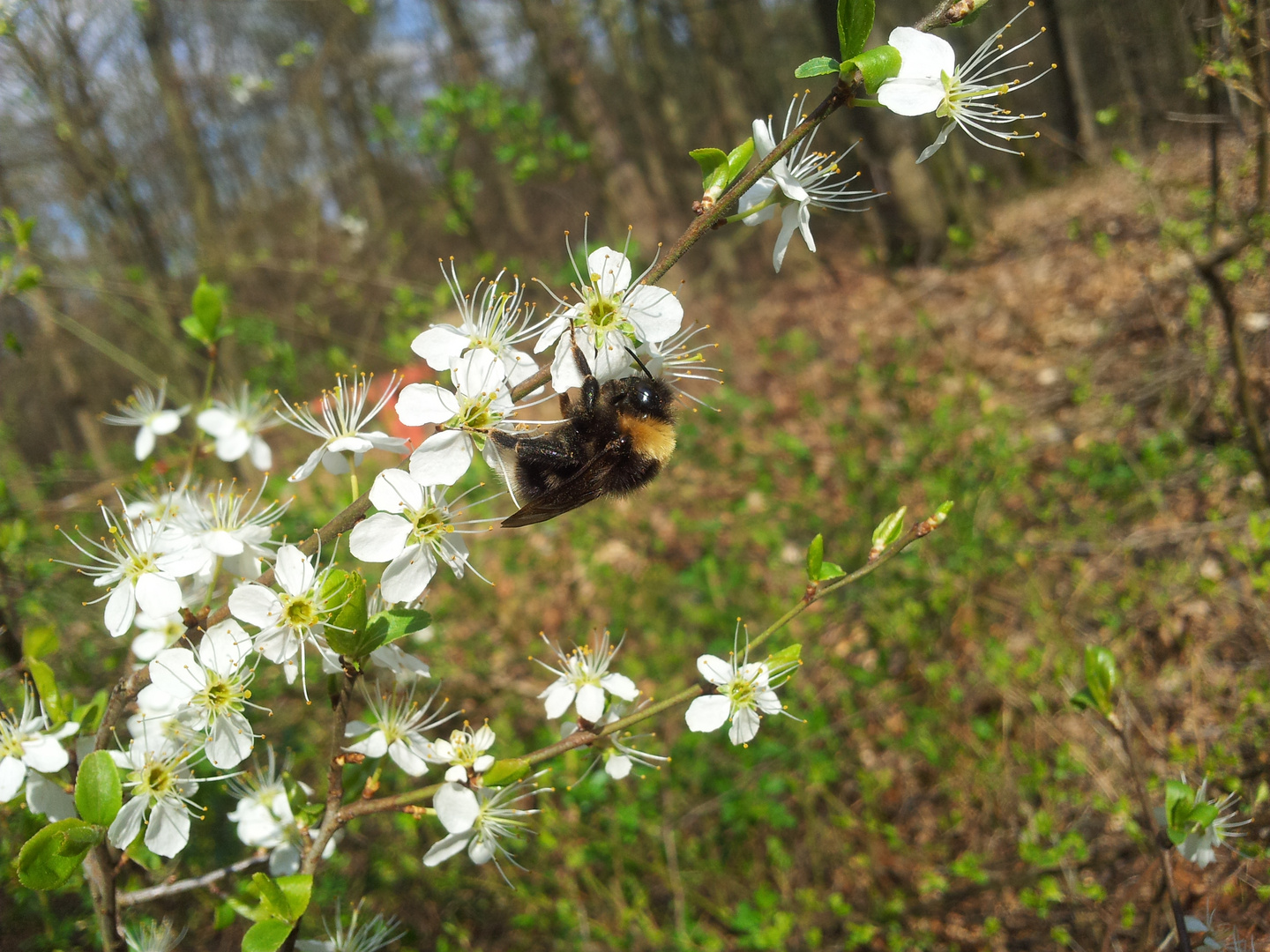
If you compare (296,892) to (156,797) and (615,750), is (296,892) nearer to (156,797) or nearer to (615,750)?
(156,797)

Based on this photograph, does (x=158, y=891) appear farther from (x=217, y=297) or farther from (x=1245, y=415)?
(x=1245, y=415)

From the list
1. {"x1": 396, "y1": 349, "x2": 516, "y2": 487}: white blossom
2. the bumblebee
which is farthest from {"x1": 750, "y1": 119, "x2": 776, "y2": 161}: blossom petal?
{"x1": 396, "y1": 349, "x2": 516, "y2": 487}: white blossom

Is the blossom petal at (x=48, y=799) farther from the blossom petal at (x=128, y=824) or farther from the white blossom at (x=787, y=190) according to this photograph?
the white blossom at (x=787, y=190)

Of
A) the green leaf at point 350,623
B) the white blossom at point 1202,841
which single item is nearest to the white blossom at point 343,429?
the green leaf at point 350,623

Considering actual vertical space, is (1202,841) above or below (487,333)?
below

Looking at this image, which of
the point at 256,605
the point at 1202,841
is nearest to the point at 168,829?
the point at 256,605

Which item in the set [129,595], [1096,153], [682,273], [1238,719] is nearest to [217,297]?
[129,595]

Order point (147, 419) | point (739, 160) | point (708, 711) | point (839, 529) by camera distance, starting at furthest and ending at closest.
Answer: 1. point (839, 529)
2. point (147, 419)
3. point (708, 711)
4. point (739, 160)
